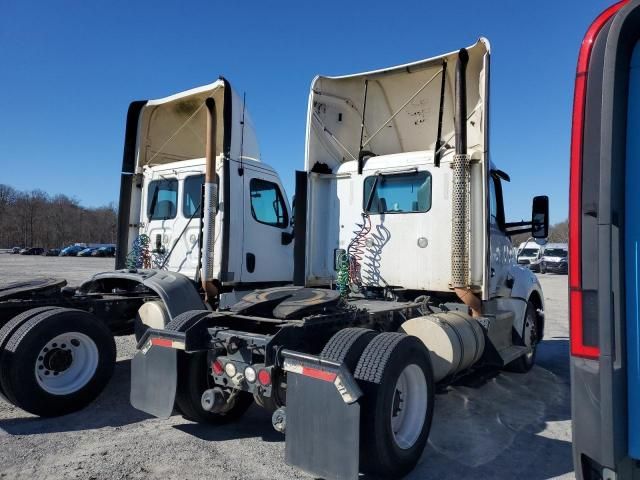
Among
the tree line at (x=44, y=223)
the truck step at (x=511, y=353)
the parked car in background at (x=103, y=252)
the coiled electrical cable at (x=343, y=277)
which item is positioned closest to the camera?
the truck step at (x=511, y=353)

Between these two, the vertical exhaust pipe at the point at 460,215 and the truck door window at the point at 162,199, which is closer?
the vertical exhaust pipe at the point at 460,215

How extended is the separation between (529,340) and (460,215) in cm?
266

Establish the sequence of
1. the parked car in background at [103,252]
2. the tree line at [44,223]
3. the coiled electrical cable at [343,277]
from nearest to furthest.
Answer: the coiled electrical cable at [343,277] < the parked car in background at [103,252] < the tree line at [44,223]

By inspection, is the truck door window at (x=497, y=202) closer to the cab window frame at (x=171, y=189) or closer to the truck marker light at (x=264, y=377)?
the truck marker light at (x=264, y=377)

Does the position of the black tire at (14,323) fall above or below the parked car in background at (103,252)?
below

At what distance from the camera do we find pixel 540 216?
6.43 meters

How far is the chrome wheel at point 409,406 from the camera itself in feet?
12.1

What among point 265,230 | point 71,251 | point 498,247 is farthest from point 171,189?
point 71,251

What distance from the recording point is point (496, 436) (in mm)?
4496

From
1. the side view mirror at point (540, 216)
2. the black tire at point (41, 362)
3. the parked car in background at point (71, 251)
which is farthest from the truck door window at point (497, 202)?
the parked car in background at point (71, 251)

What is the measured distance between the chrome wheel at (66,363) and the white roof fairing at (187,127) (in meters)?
2.91

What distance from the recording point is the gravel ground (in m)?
3.67

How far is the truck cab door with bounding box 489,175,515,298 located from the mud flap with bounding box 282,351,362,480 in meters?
3.22

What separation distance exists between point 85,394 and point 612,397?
464 centimetres
